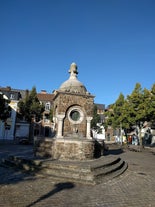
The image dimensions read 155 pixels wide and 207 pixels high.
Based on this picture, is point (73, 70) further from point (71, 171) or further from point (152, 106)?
point (152, 106)

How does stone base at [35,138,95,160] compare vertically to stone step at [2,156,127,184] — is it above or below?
above

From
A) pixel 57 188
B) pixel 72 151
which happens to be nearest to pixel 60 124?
pixel 72 151

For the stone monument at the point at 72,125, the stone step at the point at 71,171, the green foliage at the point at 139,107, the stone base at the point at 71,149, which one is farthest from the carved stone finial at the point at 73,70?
the green foliage at the point at 139,107

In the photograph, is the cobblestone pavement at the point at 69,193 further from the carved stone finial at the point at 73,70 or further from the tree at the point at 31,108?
the tree at the point at 31,108

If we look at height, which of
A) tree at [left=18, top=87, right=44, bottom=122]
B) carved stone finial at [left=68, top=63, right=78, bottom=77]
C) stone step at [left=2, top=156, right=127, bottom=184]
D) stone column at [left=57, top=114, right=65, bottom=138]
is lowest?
stone step at [left=2, top=156, right=127, bottom=184]

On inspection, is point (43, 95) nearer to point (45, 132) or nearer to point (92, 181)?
point (45, 132)

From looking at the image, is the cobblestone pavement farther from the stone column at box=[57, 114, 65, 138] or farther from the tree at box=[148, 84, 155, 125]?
the tree at box=[148, 84, 155, 125]

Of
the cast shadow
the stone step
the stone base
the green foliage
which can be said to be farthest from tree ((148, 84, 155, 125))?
the cast shadow

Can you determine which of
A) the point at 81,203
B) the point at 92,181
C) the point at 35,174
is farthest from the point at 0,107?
the point at 81,203

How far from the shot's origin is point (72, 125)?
13602mm

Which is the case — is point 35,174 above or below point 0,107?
below

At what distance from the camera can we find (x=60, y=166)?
9.31 m

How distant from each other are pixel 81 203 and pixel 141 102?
24867 mm

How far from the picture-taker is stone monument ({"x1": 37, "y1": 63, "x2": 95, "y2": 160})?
469 inches
